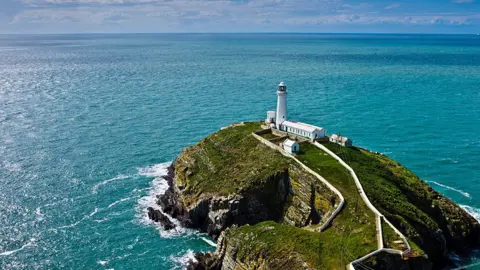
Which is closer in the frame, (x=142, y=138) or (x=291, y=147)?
(x=291, y=147)

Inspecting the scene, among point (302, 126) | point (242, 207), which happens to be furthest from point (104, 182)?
point (302, 126)

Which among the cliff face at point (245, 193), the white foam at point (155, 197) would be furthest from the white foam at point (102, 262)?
the cliff face at point (245, 193)

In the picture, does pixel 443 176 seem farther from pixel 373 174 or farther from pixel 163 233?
pixel 163 233

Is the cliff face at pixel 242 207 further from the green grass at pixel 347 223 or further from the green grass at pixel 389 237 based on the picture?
the green grass at pixel 389 237

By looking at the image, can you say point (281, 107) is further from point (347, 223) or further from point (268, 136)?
point (347, 223)

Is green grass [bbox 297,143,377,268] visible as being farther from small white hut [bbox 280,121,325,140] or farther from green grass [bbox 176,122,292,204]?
small white hut [bbox 280,121,325,140]

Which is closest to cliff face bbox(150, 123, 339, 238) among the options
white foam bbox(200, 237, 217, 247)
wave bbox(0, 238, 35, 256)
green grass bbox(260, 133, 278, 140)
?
white foam bbox(200, 237, 217, 247)

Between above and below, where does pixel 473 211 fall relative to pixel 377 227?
below
